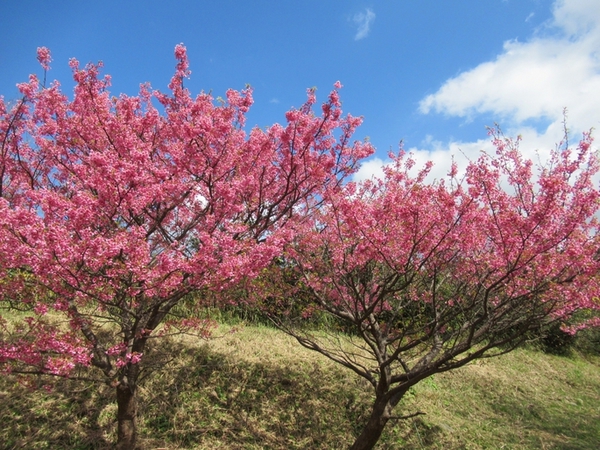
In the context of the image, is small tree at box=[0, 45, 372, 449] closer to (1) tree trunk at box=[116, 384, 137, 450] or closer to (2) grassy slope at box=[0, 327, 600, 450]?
(1) tree trunk at box=[116, 384, 137, 450]

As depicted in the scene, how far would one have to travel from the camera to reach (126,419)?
477cm

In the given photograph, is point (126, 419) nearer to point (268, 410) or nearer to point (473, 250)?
point (268, 410)

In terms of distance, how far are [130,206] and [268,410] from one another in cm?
400

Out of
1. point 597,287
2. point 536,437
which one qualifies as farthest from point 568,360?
point 597,287

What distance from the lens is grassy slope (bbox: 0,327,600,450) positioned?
5340 millimetres

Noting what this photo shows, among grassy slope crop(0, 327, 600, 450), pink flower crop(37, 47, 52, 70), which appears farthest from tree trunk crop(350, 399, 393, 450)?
pink flower crop(37, 47, 52, 70)

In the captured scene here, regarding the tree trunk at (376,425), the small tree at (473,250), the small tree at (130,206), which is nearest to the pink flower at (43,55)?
the small tree at (130,206)

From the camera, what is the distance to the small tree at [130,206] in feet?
11.5

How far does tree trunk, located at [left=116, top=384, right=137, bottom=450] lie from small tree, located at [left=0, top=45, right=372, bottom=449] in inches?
0.6

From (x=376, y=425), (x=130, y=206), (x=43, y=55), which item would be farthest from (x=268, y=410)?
(x=43, y=55)

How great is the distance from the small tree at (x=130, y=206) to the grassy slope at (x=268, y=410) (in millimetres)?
947

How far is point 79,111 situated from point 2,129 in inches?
44.9

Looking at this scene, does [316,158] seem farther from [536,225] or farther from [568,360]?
[568,360]

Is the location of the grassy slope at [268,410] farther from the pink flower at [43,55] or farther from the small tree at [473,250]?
the pink flower at [43,55]
